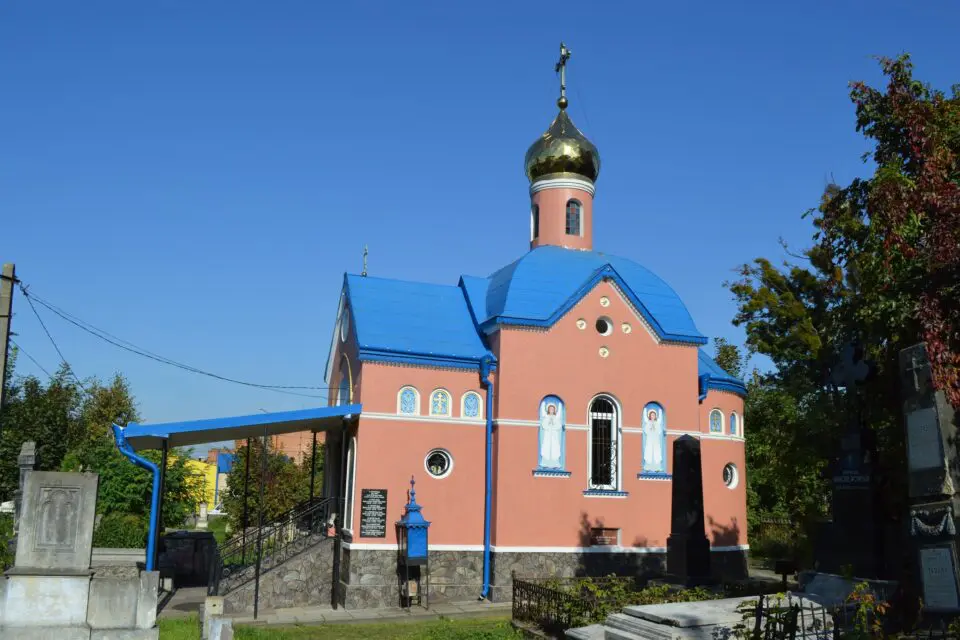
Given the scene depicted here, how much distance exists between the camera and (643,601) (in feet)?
41.1

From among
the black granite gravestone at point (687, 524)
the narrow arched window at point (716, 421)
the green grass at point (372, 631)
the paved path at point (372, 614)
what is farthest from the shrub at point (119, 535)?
the narrow arched window at point (716, 421)

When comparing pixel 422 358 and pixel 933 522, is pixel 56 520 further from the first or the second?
pixel 933 522

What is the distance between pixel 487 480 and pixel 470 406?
1.62 m

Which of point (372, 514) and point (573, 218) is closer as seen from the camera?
point (372, 514)

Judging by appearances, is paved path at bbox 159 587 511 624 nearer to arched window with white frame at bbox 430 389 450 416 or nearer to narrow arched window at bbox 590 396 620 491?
narrow arched window at bbox 590 396 620 491

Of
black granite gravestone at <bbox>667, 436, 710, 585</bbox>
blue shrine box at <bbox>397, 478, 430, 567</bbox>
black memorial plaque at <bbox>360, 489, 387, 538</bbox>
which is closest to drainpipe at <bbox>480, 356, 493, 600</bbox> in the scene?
blue shrine box at <bbox>397, 478, 430, 567</bbox>

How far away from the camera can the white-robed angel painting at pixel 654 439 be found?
19.0m

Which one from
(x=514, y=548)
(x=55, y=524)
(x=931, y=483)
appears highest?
(x=931, y=483)

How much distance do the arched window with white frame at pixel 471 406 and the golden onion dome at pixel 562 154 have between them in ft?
23.6

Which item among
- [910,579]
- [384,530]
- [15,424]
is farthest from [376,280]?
[15,424]

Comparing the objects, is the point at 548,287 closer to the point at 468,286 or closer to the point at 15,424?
the point at 468,286

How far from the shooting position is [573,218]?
22422 mm

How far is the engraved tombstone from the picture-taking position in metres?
11.2

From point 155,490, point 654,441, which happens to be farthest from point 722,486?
point 155,490
